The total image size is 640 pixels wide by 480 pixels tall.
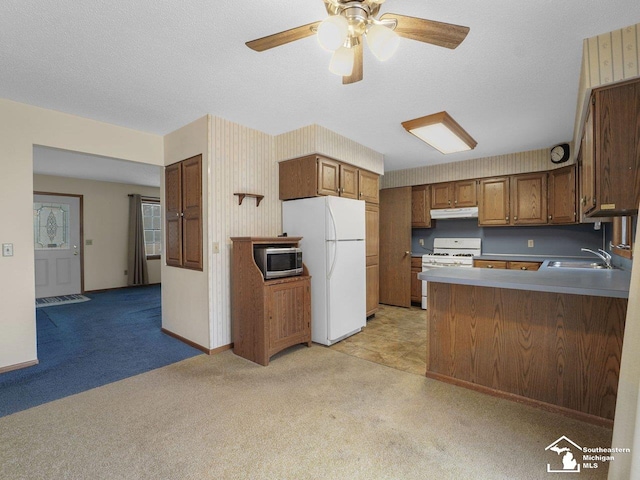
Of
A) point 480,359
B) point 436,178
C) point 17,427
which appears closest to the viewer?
point 17,427

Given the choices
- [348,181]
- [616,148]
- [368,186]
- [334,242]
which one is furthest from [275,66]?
[368,186]

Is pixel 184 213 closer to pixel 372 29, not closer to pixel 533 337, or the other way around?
pixel 372 29

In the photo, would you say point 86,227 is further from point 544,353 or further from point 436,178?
point 544,353

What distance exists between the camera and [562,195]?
4.18m

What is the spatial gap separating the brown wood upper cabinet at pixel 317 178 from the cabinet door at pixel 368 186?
0.03 metres

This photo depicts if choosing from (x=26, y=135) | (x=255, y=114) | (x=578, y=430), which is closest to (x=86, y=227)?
(x=26, y=135)

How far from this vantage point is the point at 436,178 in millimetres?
5145

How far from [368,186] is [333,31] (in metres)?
3.09

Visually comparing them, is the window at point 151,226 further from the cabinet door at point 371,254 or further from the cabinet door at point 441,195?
the cabinet door at point 441,195

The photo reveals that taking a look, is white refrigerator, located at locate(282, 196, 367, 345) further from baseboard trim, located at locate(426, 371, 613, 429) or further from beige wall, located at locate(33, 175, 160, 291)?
beige wall, located at locate(33, 175, 160, 291)

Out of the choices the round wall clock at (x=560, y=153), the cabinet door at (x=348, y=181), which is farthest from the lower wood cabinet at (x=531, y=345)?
the round wall clock at (x=560, y=153)

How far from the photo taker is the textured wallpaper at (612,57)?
71.0 inches

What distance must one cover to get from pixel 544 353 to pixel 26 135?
4561 millimetres

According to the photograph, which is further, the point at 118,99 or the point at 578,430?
the point at 118,99
